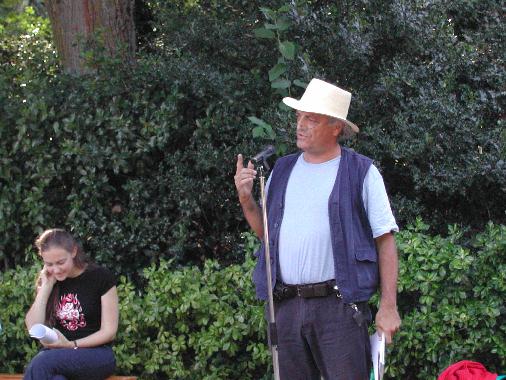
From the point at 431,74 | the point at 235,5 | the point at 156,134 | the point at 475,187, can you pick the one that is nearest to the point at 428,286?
the point at 475,187

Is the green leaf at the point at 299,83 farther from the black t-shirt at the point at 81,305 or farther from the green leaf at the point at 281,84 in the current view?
the black t-shirt at the point at 81,305

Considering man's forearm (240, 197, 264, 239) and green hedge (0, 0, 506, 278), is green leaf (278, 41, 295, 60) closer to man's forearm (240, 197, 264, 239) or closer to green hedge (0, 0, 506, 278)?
green hedge (0, 0, 506, 278)

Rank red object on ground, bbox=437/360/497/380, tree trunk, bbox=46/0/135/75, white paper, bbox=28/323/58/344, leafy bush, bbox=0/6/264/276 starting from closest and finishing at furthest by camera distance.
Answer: red object on ground, bbox=437/360/497/380, white paper, bbox=28/323/58/344, leafy bush, bbox=0/6/264/276, tree trunk, bbox=46/0/135/75

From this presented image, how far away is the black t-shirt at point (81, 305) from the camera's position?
5.87 meters

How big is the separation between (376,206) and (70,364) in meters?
2.08

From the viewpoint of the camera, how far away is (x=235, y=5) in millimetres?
7715

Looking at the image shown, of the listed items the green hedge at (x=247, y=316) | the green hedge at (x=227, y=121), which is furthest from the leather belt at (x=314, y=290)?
the green hedge at (x=227, y=121)

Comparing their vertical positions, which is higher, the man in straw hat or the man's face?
the man's face

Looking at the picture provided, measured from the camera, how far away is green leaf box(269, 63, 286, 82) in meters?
6.83

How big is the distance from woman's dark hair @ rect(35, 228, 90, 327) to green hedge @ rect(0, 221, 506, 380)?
589 mm

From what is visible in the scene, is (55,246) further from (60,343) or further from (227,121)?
(227,121)

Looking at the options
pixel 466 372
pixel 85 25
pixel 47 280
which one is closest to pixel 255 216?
pixel 466 372

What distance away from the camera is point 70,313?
5879mm

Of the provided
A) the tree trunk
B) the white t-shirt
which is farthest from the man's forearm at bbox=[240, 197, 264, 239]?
the tree trunk
